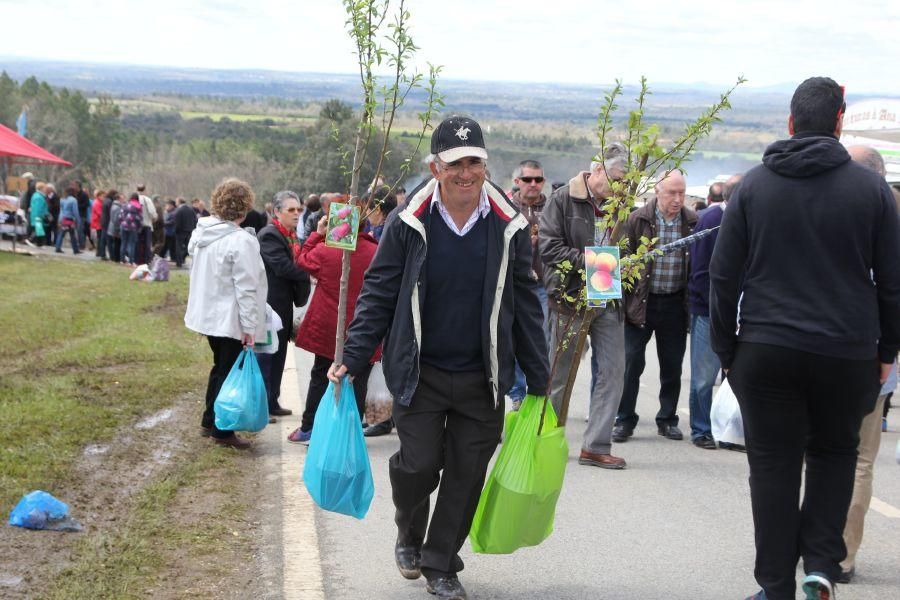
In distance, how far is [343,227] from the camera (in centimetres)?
577

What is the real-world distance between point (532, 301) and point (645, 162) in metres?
0.94

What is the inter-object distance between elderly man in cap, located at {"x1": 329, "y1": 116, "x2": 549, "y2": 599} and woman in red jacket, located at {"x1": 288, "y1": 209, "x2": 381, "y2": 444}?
3.25 meters

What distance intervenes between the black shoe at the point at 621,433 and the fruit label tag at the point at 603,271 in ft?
10.9

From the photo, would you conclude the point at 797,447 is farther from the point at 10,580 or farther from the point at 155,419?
the point at 155,419

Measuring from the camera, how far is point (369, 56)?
5.63m

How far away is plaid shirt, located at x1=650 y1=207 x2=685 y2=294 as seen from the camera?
8609 millimetres

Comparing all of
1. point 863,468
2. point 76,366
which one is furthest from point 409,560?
point 76,366

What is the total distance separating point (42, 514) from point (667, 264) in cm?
479

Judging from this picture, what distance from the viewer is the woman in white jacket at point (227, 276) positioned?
7699mm

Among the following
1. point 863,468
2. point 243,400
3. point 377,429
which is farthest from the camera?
point 377,429

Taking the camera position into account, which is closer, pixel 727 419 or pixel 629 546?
pixel 629 546

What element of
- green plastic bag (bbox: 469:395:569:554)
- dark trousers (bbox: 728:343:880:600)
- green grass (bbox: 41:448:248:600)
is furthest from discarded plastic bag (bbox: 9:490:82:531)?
dark trousers (bbox: 728:343:880:600)

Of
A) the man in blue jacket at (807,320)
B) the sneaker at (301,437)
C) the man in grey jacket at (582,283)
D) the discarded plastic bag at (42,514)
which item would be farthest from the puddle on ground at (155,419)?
the man in blue jacket at (807,320)

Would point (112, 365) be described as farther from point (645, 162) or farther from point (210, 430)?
point (645, 162)
